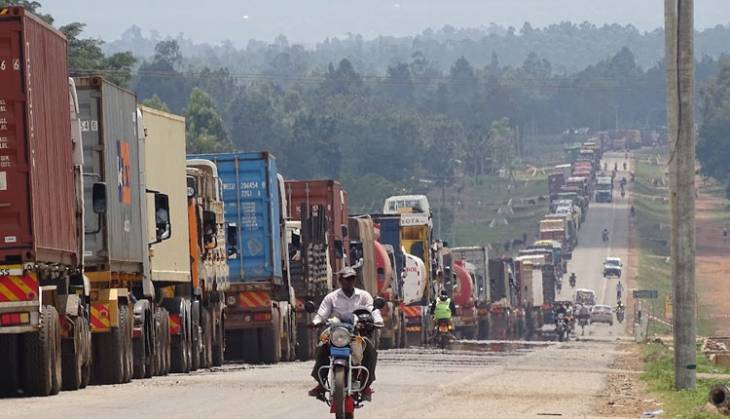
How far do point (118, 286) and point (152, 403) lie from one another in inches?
274

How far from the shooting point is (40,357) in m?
24.9

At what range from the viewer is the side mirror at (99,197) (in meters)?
27.4

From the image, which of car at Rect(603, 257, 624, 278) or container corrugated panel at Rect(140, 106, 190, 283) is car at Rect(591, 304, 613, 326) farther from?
container corrugated panel at Rect(140, 106, 190, 283)

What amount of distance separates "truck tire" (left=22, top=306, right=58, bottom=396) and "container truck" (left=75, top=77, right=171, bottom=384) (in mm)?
2798

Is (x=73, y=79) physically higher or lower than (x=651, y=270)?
higher

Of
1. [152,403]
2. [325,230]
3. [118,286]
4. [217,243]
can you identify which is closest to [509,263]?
[325,230]

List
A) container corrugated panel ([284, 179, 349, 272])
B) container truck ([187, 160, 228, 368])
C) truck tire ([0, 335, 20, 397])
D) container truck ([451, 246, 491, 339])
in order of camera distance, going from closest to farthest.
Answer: truck tire ([0, 335, 20, 397]) → container truck ([187, 160, 228, 368]) → container corrugated panel ([284, 179, 349, 272]) → container truck ([451, 246, 491, 339])

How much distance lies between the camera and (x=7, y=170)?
23672 millimetres

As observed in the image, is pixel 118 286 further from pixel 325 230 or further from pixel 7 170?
pixel 325 230

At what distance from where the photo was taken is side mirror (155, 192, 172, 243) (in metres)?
32.9

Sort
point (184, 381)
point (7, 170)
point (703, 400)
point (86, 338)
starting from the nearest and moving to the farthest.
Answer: point (7, 170) → point (703, 400) → point (86, 338) → point (184, 381)

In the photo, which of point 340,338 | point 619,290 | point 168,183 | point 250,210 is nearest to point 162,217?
point 168,183

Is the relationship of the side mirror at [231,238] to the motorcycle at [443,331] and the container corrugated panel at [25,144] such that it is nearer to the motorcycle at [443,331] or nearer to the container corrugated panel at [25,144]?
the motorcycle at [443,331]

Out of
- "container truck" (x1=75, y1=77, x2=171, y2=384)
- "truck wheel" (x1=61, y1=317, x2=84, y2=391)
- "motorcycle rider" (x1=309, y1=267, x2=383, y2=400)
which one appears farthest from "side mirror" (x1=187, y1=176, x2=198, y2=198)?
"motorcycle rider" (x1=309, y1=267, x2=383, y2=400)
